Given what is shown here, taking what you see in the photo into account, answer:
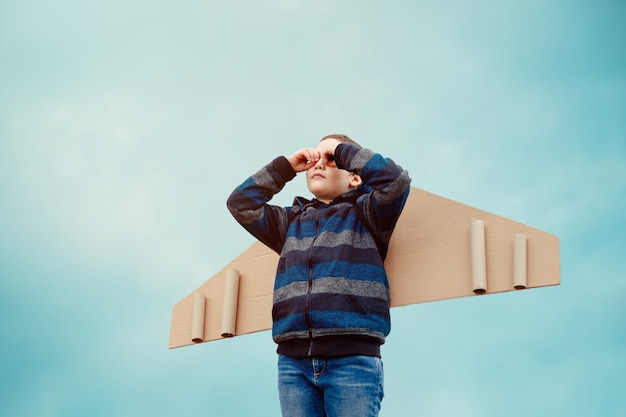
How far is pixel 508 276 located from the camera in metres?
2.16

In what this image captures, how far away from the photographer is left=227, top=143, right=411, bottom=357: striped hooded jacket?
205 centimetres

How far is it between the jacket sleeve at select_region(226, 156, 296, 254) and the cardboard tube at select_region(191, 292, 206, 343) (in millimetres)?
383

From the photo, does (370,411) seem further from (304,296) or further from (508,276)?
(508,276)

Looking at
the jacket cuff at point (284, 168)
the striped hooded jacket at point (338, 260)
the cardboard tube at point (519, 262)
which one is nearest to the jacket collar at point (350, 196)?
the striped hooded jacket at point (338, 260)

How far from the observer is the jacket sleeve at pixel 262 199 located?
2.34 metres

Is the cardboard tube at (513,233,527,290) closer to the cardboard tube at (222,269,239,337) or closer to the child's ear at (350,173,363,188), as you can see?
the child's ear at (350,173,363,188)

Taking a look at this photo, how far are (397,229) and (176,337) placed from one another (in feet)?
2.75

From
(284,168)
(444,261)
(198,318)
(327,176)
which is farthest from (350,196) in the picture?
(198,318)

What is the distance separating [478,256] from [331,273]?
0.40m

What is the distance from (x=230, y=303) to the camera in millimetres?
2547

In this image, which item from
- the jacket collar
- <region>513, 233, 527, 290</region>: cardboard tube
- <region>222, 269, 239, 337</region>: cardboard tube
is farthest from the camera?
<region>222, 269, 239, 337</region>: cardboard tube

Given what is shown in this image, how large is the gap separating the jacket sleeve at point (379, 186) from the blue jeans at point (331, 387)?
1.20ft

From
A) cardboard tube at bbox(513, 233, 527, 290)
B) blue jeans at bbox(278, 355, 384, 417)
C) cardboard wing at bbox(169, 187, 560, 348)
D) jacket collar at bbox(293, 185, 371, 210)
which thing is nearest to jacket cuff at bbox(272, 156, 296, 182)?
jacket collar at bbox(293, 185, 371, 210)

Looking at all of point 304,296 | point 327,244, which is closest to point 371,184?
point 327,244
